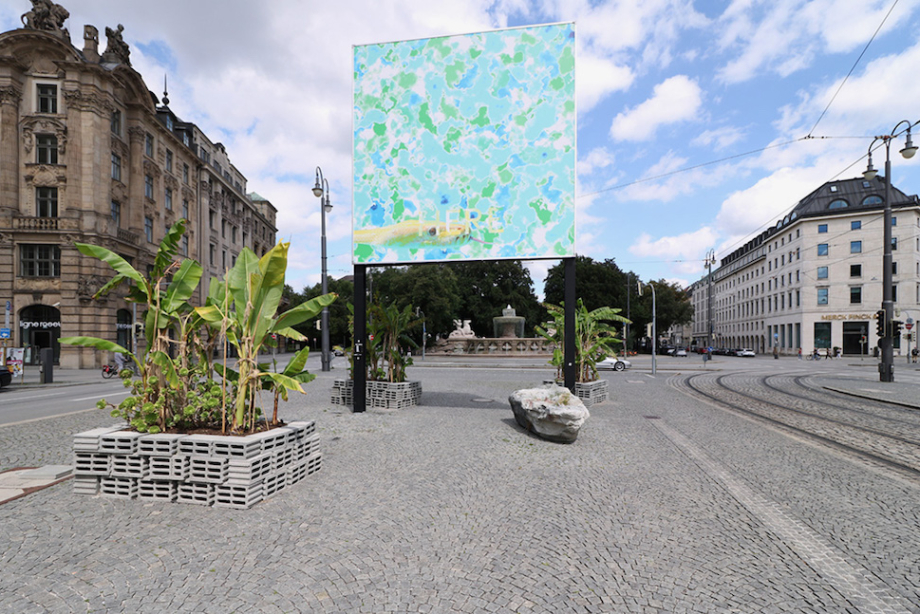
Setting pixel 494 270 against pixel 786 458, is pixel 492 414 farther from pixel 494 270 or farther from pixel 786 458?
pixel 494 270

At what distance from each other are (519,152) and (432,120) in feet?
6.49

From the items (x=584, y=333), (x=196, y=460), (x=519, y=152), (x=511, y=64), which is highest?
(x=511, y=64)

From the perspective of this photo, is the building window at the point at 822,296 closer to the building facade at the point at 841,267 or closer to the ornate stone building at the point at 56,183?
the building facade at the point at 841,267

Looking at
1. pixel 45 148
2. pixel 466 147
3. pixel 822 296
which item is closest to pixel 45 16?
pixel 45 148

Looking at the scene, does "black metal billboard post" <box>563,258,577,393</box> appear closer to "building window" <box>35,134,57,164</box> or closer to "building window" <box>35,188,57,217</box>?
"building window" <box>35,188,57,217</box>

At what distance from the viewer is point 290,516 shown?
4777mm

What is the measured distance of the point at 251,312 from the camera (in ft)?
20.2

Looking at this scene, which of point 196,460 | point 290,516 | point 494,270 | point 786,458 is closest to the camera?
point 290,516

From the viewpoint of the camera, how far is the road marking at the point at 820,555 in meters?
3.39

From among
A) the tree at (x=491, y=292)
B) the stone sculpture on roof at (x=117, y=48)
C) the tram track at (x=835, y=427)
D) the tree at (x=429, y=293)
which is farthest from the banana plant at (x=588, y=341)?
the tree at (x=491, y=292)

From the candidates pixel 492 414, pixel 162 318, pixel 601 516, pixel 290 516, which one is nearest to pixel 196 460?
pixel 290 516

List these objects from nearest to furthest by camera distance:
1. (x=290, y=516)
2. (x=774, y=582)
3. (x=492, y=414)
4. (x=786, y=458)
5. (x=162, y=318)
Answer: (x=774, y=582) → (x=290, y=516) → (x=162, y=318) → (x=786, y=458) → (x=492, y=414)

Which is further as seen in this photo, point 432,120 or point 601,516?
point 432,120

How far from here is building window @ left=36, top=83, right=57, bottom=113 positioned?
30.7 metres
